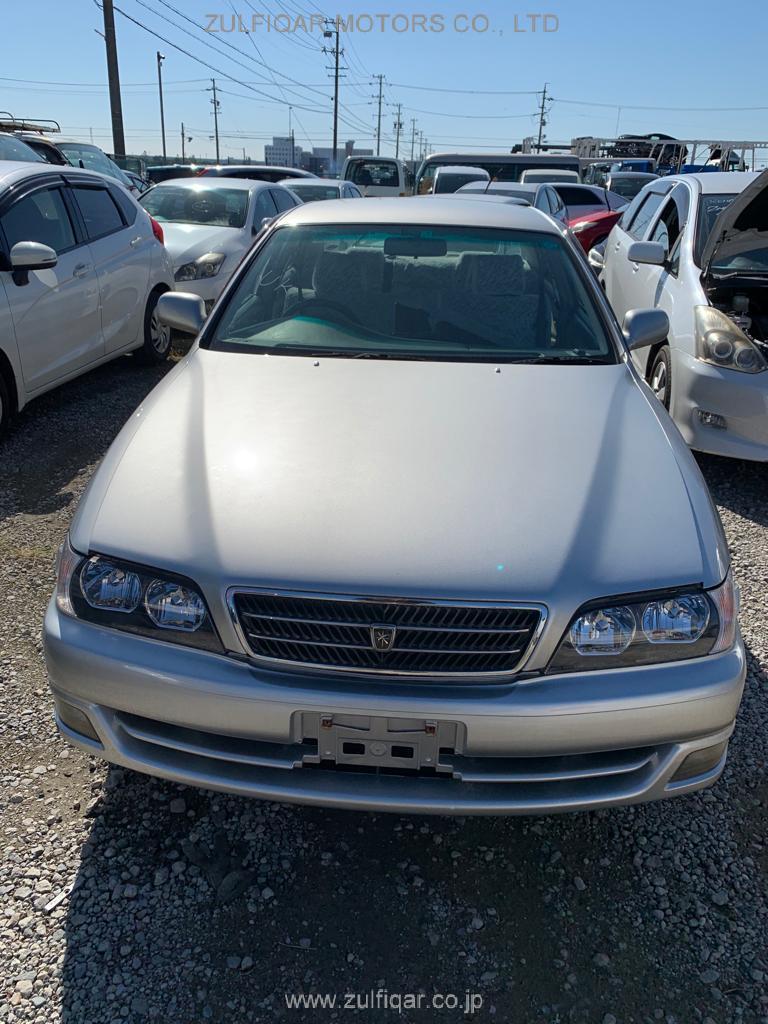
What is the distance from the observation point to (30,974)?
1837mm

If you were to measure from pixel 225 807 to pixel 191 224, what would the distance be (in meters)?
7.79

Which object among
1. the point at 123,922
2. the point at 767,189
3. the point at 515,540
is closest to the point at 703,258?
the point at 767,189

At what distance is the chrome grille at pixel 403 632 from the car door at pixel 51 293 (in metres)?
3.74

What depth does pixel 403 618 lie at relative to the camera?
183 centimetres

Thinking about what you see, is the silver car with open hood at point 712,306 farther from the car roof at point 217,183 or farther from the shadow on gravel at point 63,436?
the car roof at point 217,183

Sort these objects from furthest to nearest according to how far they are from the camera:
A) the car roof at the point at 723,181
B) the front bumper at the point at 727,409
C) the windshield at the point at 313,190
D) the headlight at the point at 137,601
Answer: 1. the windshield at the point at 313,190
2. the car roof at the point at 723,181
3. the front bumper at the point at 727,409
4. the headlight at the point at 137,601

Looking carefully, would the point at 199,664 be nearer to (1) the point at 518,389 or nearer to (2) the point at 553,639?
(2) the point at 553,639

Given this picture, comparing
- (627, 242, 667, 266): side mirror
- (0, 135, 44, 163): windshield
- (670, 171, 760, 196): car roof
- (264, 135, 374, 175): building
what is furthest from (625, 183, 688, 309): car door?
(264, 135, 374, 175): building

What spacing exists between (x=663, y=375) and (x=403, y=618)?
3.81 m

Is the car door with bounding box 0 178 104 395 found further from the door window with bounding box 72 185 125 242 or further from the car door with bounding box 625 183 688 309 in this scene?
the car door with bounding box 625 183 688 309

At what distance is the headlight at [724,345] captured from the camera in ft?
14.4

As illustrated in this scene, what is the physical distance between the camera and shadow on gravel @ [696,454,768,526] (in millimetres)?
4387

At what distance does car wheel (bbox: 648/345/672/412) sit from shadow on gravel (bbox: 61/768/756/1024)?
3087 millimetres

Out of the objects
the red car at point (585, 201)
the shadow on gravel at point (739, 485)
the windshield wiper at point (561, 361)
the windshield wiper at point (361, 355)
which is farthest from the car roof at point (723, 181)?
the red car at point (585, 201)
